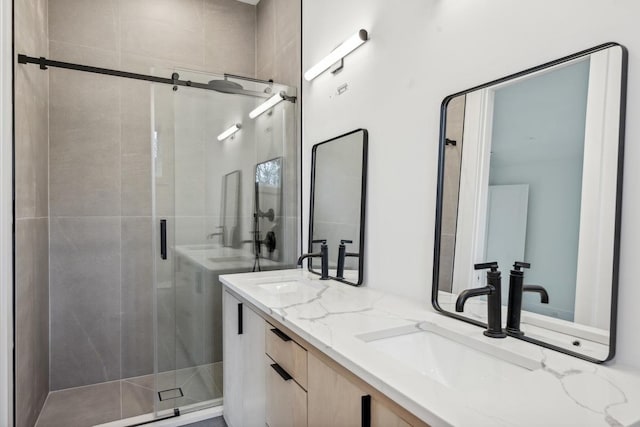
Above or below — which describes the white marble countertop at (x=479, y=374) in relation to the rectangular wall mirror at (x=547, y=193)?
below

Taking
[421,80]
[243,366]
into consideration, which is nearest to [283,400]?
[243,366]

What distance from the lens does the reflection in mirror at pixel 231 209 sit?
236 centimetres

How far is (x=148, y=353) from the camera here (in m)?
2.86

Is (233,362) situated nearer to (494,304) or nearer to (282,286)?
(282,286)

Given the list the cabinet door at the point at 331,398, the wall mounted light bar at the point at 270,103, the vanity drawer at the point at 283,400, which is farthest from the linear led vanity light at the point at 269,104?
the cabinet door at the point at 331,398

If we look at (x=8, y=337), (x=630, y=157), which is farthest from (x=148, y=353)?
(x=630, y=157)

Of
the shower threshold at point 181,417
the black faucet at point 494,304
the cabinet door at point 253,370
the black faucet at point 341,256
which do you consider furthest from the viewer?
the shower threshold at point 181,417

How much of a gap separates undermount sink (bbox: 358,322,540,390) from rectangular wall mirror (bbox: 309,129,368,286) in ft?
2.17

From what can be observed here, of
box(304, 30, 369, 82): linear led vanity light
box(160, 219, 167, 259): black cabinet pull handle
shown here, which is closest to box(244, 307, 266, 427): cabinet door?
box(160, 219, 167, 259): black cabinet pull handle

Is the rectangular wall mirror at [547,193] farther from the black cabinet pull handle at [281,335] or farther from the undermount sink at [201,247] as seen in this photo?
the undermount sink at [201,247]

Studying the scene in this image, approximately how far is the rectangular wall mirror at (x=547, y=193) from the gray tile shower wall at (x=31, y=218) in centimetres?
199

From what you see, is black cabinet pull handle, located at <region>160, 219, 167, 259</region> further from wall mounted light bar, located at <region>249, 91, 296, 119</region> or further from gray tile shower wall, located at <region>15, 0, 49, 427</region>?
wall mounted light bar, located at <region>249, 91, 296, 119</region>

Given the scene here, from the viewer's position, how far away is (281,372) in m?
1.43

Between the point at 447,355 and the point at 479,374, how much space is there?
145mm
